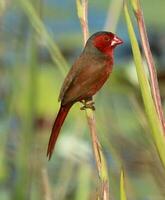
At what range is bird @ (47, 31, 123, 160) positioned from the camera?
1.54 meters

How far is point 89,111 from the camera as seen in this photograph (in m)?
1.55

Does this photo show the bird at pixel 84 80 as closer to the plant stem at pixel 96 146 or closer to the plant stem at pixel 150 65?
the plant stem at pixel 96 146

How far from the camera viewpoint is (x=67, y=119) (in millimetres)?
3332

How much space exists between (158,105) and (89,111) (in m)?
0.32

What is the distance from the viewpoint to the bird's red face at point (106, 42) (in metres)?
1.66

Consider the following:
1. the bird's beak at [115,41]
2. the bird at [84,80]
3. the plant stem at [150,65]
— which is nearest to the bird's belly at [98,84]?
the bird at [84,80]

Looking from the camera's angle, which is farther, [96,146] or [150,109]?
[96,146]

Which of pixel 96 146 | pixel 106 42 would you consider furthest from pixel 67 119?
pixel 96 146

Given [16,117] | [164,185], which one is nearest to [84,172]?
[164,185]

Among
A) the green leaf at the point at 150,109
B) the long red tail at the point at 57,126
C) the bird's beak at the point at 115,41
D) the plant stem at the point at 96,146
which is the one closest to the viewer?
the green leaf at the point at 150,109

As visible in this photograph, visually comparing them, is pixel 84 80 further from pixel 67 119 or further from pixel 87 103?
pixel 67 119

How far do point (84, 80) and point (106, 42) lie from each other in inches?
6.1

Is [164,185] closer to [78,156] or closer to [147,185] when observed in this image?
[78,156]

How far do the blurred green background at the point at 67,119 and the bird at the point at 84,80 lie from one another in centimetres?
4
